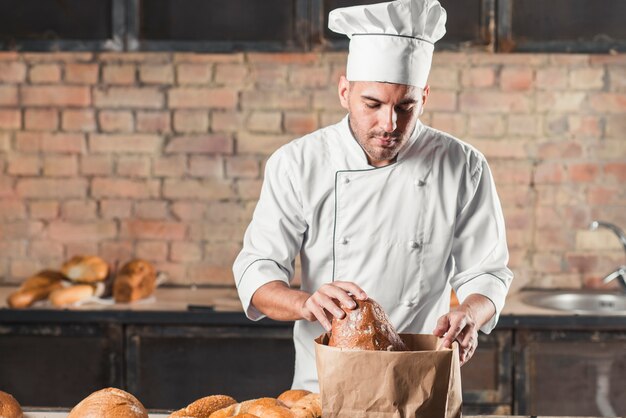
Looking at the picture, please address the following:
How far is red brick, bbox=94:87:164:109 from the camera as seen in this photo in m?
3.73

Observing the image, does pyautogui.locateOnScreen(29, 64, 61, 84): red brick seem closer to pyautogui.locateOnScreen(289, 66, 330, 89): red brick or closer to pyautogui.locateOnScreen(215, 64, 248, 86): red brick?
pyautogui.locateOnScreen(215, 64, 248, 86): red brick

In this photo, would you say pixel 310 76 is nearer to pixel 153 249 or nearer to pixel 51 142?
pixel 153 249

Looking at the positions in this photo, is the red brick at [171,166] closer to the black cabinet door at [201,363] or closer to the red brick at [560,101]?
the black cabinet door at [201,363]

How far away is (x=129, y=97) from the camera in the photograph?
12.2ft

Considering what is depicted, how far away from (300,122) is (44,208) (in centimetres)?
118

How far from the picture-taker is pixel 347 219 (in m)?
2.18

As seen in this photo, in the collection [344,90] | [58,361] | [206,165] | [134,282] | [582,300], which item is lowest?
[58,361]

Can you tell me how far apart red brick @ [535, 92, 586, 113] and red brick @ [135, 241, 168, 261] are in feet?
5.64

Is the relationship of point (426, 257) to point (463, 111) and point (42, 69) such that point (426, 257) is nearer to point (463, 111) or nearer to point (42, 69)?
point (463, 111)

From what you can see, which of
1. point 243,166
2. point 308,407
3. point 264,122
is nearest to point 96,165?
point 243,166

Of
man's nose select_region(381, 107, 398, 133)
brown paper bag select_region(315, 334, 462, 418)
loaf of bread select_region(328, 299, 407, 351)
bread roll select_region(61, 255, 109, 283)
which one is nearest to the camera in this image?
brown paper bag select_region(315, 334, 462, 418)

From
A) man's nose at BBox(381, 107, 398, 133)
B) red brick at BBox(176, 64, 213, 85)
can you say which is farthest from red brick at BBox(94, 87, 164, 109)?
man's nose at BBox(381, 107, 398, 133)

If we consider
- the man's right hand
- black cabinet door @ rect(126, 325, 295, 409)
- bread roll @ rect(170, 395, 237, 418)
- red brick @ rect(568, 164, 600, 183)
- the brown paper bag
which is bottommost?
black cabinet door @ rect(126, 325, 295, 409)

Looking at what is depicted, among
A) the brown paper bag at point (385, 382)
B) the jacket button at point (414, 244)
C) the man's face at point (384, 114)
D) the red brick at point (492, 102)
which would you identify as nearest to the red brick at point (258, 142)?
the red brick at point (492, 102)
